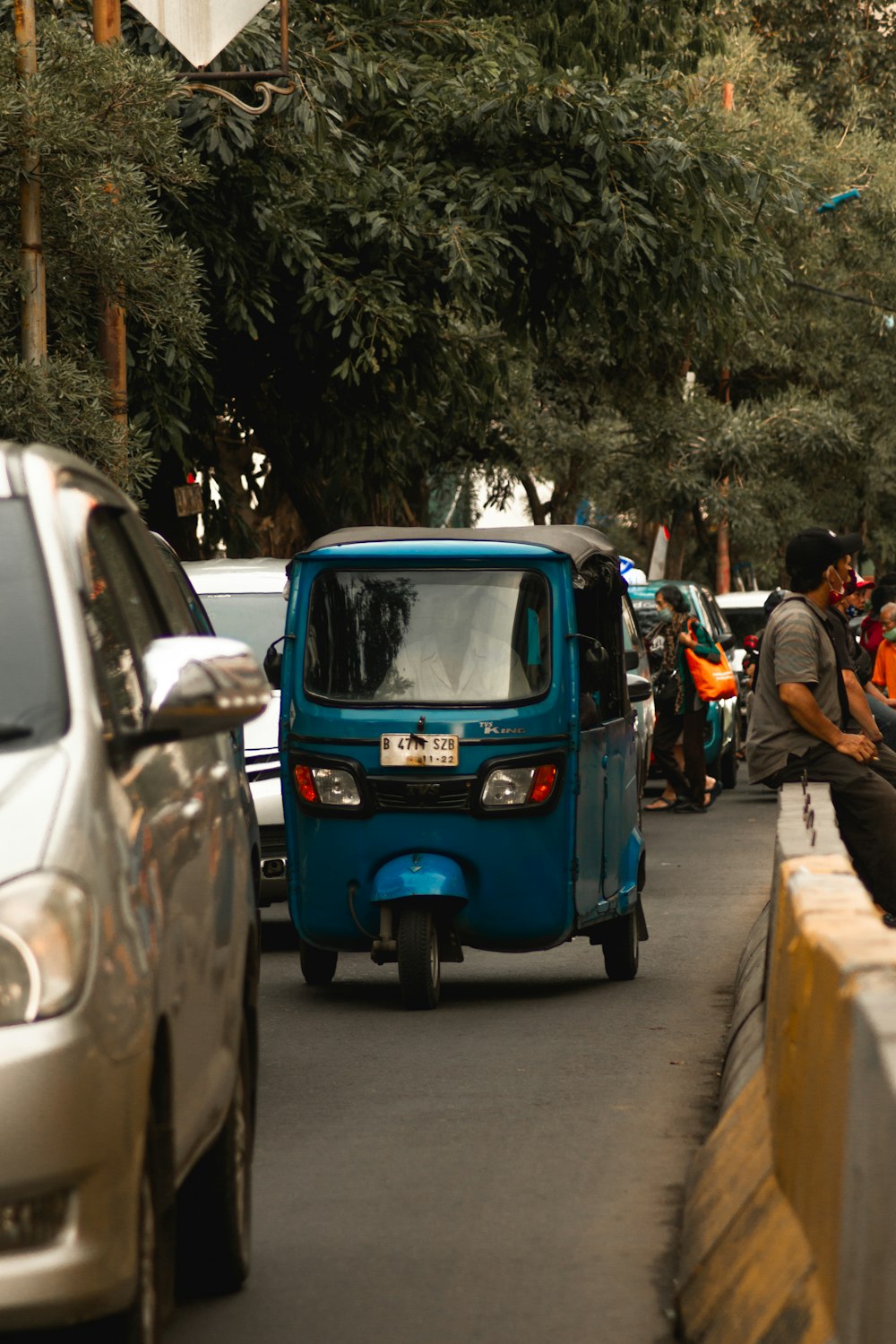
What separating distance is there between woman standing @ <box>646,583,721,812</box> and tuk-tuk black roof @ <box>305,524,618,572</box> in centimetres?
983

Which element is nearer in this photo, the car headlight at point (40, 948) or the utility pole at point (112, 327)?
the car headlight at point (40, 948)

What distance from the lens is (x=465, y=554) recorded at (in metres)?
10.1

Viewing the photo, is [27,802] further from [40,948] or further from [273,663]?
[273,663]

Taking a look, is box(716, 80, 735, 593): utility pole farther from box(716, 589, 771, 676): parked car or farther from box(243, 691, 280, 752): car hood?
box(243, 691, 280, 752): car hood

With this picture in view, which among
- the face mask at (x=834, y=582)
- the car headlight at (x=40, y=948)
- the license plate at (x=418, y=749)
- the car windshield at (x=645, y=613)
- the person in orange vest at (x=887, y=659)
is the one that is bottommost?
the car windshield at (x=645, y=613)

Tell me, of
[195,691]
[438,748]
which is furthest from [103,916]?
[438,748]

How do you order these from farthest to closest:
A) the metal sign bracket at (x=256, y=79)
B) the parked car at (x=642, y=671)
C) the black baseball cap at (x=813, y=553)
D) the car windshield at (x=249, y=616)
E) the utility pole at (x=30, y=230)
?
the parked car at (x=642, y=671) < the metal sign bracket at (x=256, y=79) < the utility pole at (x=30, y=230) < the car windshield at (x=249, y=616) < the black baseball cap at (x=813, y=553)

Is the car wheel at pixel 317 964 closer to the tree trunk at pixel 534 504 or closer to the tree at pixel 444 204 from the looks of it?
the tree at pixel 444 204

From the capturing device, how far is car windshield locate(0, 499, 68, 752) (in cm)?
392

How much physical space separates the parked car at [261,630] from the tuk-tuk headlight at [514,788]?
7.93 ft

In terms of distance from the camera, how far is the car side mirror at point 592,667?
10.3 metres

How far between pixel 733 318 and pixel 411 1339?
680 inches

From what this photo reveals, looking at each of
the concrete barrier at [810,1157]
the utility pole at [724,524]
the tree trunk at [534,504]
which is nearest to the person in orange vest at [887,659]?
the concrete barrier at [810,1157]

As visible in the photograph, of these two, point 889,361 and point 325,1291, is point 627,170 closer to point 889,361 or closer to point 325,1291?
A: point 325,1291
